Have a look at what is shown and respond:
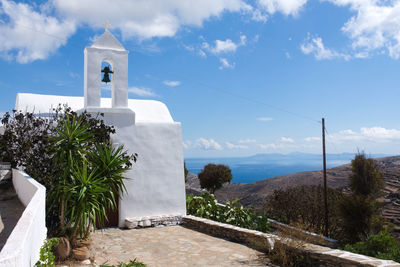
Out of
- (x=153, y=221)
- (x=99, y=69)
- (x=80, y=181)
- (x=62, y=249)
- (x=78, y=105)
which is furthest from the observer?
(x=78, y=105)

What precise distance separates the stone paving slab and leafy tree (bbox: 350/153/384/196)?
7448 millimetres

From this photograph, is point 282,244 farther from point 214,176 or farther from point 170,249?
point 214,176

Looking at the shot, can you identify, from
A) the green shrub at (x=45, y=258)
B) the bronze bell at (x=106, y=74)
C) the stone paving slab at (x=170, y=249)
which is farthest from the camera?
the bronze bell at (x=106, y=74)

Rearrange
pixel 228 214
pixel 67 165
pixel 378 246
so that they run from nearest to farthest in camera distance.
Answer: pixel 67 165 < pixel 378 246 < pixel 228 214

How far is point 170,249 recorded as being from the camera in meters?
7.62

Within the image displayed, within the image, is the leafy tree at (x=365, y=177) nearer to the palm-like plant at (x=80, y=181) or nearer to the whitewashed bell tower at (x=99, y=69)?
the whitewashed bell tower at (x=99, y=69)

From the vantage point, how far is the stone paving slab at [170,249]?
6648mm

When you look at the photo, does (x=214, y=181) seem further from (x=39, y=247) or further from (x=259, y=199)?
(x=39, y=247)

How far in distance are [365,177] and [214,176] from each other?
1199 cm

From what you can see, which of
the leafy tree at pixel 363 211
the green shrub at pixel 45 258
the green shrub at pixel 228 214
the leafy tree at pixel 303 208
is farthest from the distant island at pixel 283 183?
the green shrub at pixel 45 258

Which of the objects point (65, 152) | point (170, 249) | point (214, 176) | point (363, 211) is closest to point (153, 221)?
point (170, 249)

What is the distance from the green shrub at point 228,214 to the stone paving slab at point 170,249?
1722 mm

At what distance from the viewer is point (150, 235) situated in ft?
29.5

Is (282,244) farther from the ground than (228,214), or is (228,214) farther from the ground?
(282,244)
